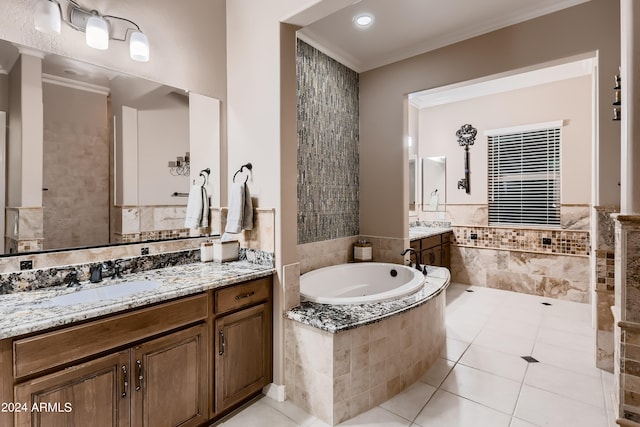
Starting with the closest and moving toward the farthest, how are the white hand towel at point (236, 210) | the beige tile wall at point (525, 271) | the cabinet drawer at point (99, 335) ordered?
1. the cabinet drawer at point (99, 335)
2. the white hand towel at point (236, 210)
3. the beige tile wall at point (525, 271)

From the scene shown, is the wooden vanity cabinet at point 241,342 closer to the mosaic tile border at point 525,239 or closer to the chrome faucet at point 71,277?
the chrome faucet at point 71,277

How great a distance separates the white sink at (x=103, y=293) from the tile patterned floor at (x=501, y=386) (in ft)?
3.14

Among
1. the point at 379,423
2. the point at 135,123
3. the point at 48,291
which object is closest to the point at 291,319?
the point at 379,423

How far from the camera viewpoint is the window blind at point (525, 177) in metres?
4.34

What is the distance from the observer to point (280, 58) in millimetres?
2102

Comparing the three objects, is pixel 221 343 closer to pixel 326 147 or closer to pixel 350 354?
pixel 350 354

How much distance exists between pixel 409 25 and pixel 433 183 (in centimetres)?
296

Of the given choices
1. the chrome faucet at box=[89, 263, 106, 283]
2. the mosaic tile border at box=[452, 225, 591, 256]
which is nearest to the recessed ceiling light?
the chrome faucet at box=[89, 263, 106, 283]

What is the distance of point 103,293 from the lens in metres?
1.68

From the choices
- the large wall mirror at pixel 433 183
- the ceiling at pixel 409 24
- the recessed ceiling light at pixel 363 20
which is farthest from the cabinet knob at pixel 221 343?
the large wall mirror at pixel 433 183

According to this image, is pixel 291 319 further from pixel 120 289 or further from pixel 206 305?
pixel 120 289

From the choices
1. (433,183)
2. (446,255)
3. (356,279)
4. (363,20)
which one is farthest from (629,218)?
(433,183)

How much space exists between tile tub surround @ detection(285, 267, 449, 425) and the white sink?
2.95 feet

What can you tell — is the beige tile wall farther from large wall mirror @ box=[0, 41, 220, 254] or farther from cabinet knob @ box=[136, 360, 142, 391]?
cabinet knob @ box=[136, 360, 142, 391]
